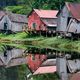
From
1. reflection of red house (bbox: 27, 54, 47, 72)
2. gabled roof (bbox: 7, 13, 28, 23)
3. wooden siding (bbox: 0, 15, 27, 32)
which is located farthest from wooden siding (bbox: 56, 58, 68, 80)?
gabled roof (bbox: 7, 13, 28, 23)

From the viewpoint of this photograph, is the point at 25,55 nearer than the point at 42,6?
Yes

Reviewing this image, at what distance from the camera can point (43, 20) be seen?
238 ft

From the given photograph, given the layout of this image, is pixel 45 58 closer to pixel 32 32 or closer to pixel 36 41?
pixel 36 41

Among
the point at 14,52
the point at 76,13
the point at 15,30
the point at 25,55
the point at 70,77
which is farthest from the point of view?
the point at 15,30

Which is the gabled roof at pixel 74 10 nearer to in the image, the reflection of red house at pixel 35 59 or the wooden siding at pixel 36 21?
the wooden siding at pixel 36 21

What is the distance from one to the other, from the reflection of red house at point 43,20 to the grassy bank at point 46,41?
3.02 m

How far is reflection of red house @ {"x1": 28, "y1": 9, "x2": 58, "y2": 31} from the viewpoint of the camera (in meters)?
72.1

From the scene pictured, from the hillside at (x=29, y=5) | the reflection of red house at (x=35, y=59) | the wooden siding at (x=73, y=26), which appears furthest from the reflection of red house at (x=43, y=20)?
the reflection of red house at (x=35, y=59)

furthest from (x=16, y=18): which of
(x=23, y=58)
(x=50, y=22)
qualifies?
(x=23, y=58)

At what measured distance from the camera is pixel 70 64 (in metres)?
38.0

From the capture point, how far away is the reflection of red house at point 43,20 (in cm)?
7206

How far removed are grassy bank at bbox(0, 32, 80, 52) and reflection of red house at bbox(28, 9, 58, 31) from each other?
302cm

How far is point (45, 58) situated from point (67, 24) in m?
20.5

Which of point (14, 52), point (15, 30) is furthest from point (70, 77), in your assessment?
point (15, 30)
